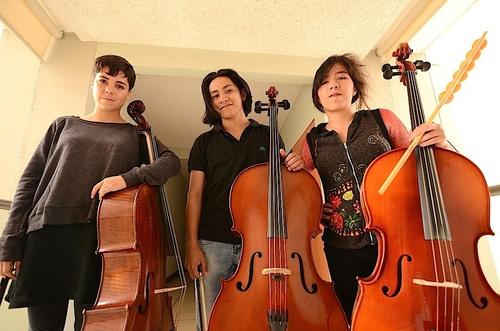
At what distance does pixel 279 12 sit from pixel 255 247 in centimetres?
139

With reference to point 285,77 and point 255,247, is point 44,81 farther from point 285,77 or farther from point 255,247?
point 255,247

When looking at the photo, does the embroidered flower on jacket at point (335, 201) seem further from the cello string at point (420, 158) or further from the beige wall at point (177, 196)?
the beige wall at point (177, 196)

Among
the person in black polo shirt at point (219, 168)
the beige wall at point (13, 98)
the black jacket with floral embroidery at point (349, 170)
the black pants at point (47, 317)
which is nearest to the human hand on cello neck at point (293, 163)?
the person in black polo shirt at point (219, 168)

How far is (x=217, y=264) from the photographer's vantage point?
1.21 meters

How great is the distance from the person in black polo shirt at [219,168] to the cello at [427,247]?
40cm

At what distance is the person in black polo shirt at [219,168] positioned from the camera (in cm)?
122

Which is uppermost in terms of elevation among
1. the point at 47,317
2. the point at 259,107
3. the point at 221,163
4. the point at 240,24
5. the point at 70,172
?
the point at 240,24

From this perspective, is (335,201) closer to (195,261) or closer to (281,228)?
(281,228)

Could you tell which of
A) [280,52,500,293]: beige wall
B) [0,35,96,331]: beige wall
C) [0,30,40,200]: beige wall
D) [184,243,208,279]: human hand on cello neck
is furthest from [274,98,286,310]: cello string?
[0,30,40,200]: beige wall

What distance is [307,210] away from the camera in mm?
1040

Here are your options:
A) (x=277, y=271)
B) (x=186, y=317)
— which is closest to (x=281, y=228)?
(x=277, y=271)

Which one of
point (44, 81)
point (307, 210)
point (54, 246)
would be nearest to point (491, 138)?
point (307, 210)

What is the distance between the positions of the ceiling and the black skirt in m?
1.27

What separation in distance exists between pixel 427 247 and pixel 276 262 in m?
0.43
